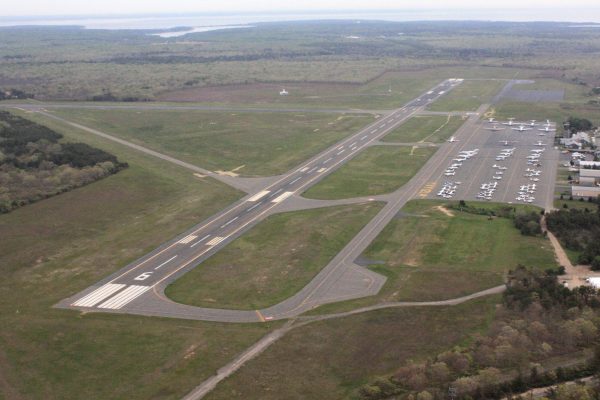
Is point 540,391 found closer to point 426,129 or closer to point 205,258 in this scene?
point 205,258

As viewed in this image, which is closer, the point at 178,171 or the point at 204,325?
the point at 204,325

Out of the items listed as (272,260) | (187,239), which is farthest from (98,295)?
(272,260)

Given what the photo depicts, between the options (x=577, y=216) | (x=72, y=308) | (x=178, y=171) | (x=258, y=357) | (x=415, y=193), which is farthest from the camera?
(x=178, y=171)

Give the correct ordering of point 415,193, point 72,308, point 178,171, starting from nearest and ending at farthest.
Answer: point 72,308 < point 415,193 < point 178,171

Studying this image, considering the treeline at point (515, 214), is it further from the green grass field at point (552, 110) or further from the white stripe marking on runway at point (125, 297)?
the green grass field at point (552, 110)

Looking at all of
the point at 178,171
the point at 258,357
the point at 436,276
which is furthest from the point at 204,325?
the point at 178,171

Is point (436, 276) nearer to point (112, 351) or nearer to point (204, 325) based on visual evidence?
point (204, 325)

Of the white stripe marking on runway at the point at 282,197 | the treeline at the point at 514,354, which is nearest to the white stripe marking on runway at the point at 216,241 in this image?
the white stripe marking on runway at the point at 282,197

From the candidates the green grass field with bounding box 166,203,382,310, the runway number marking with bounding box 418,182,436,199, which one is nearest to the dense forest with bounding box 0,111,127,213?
the green grass field with bounding box 166,203,382,310
